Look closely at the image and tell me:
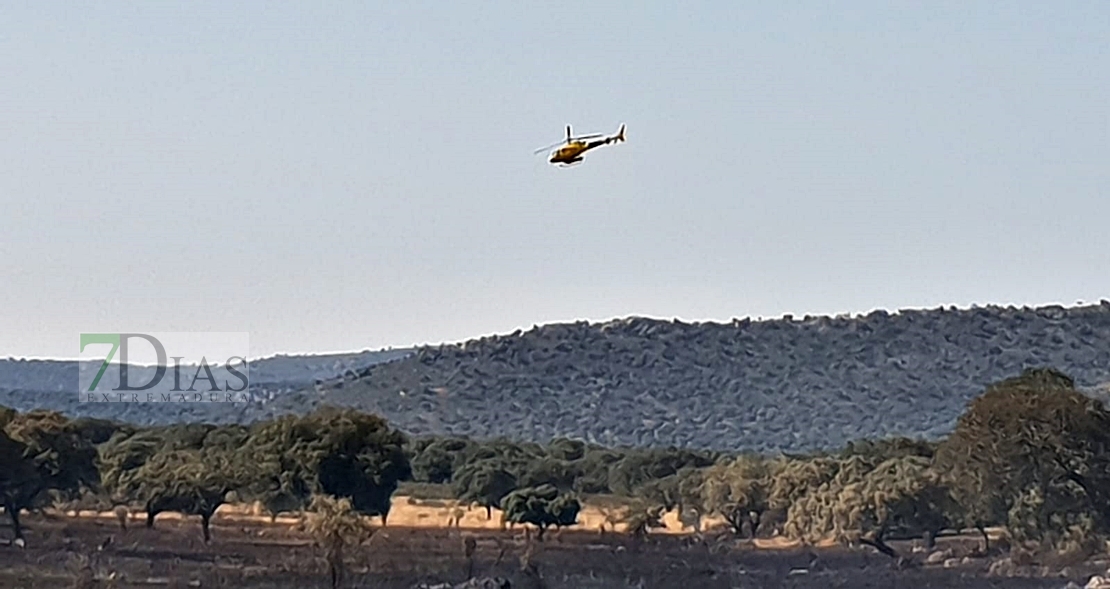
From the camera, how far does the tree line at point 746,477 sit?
50.5 meters

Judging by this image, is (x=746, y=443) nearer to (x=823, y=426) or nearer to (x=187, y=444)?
(x=823, y=426)

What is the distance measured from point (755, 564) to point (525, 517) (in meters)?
9.67

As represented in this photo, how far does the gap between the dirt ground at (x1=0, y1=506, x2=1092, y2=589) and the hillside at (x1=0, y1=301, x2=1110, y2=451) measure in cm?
5306

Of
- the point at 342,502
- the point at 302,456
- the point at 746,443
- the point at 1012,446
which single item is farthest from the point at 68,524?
the point at 746,443

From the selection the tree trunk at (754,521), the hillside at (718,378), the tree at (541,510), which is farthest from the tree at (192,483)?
the hillside at (718,378)

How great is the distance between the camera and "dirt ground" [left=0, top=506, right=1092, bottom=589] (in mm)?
41250

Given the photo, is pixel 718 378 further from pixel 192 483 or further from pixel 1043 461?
pixel 1043 461

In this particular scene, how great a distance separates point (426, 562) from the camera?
4631 centimetres

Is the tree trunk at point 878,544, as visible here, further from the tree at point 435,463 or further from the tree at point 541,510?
the tree at point 435,463

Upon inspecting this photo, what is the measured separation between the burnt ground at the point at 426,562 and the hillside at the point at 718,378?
53.8 metres

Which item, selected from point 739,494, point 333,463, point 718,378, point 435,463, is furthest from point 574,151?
point 718,378

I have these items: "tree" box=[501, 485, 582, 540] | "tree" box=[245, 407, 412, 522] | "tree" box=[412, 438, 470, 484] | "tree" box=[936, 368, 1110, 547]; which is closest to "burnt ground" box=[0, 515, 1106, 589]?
"tree" box=[501, 485, 582, 540]

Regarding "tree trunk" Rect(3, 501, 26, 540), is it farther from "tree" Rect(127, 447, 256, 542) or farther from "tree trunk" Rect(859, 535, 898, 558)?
"tree trunk" Rect(859, 535, 898, 558)

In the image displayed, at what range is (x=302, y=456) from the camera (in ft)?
178
